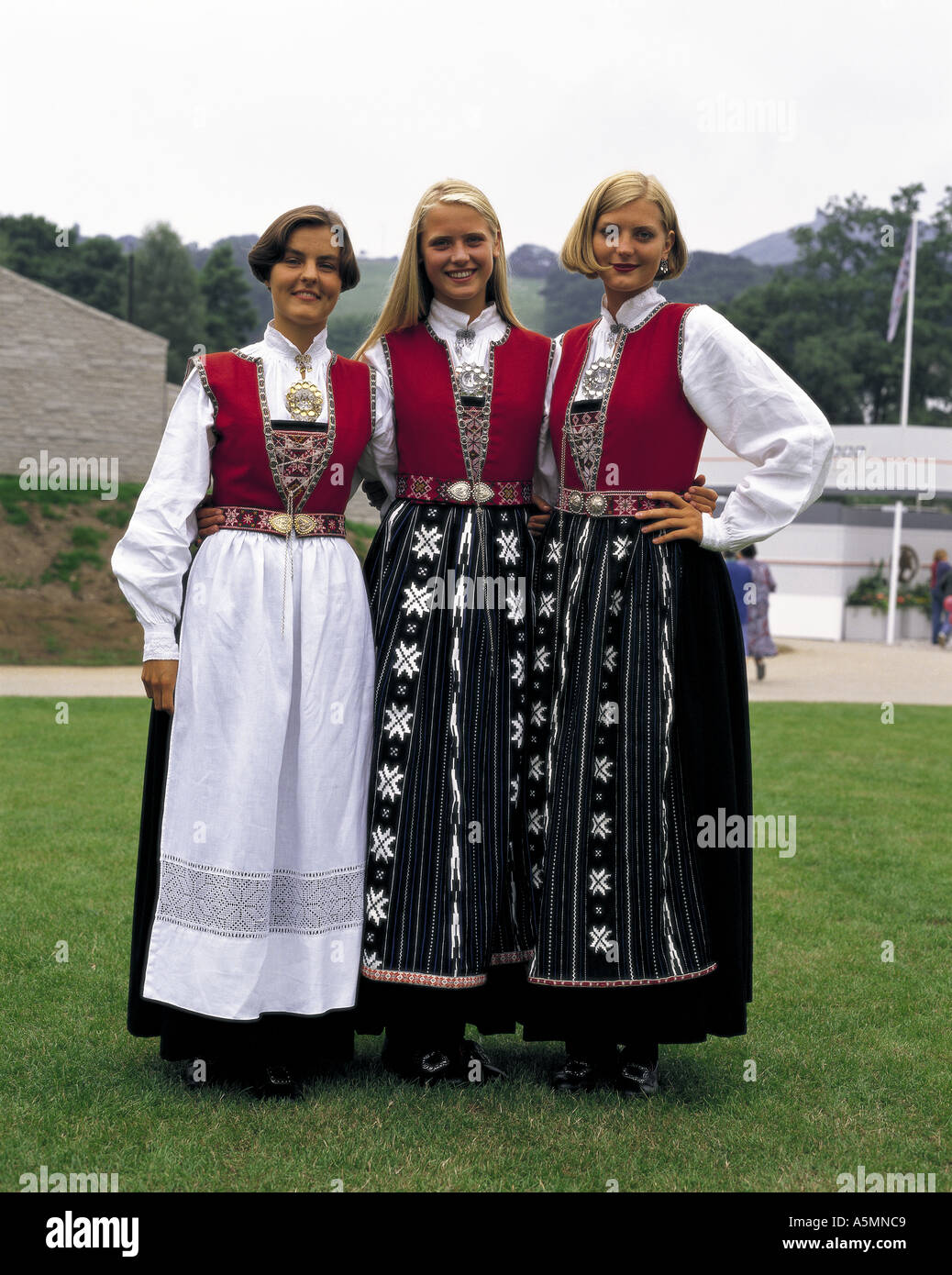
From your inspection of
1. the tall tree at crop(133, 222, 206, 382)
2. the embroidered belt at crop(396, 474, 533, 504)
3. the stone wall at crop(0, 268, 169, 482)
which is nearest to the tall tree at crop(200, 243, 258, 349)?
the tall tree at crop(133, 222, 206, 382)

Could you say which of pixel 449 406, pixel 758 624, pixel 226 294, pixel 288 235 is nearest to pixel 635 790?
pixel 449 406

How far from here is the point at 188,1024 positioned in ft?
11.3

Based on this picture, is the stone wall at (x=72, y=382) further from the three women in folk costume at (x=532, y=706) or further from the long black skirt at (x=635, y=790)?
the long black skirt at (x=635, y=790)

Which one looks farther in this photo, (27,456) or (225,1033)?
(27,456)

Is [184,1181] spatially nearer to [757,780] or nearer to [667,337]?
[667,337]

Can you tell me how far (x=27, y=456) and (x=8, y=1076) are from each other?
21.1 metres

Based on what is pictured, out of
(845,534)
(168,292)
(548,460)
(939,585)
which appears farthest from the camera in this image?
(168,292)

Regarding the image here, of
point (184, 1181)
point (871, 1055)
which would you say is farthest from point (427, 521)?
point (871, 1055)

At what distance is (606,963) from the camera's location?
11.0 feet

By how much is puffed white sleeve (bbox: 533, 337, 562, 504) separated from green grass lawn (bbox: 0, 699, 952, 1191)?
1.64 meters

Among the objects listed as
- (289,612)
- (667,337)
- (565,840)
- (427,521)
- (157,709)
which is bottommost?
(565,840)

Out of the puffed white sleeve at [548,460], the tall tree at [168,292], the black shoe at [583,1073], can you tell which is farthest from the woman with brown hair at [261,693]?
the tall tree at [168,292]

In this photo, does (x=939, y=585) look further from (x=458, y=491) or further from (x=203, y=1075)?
(x=203, y=1075)

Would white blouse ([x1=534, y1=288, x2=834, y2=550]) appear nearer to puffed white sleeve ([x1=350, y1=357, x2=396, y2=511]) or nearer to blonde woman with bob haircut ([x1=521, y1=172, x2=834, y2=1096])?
blonde woman with bob haircut ([x1=521, y1=172, x2=834, y2=1096])
